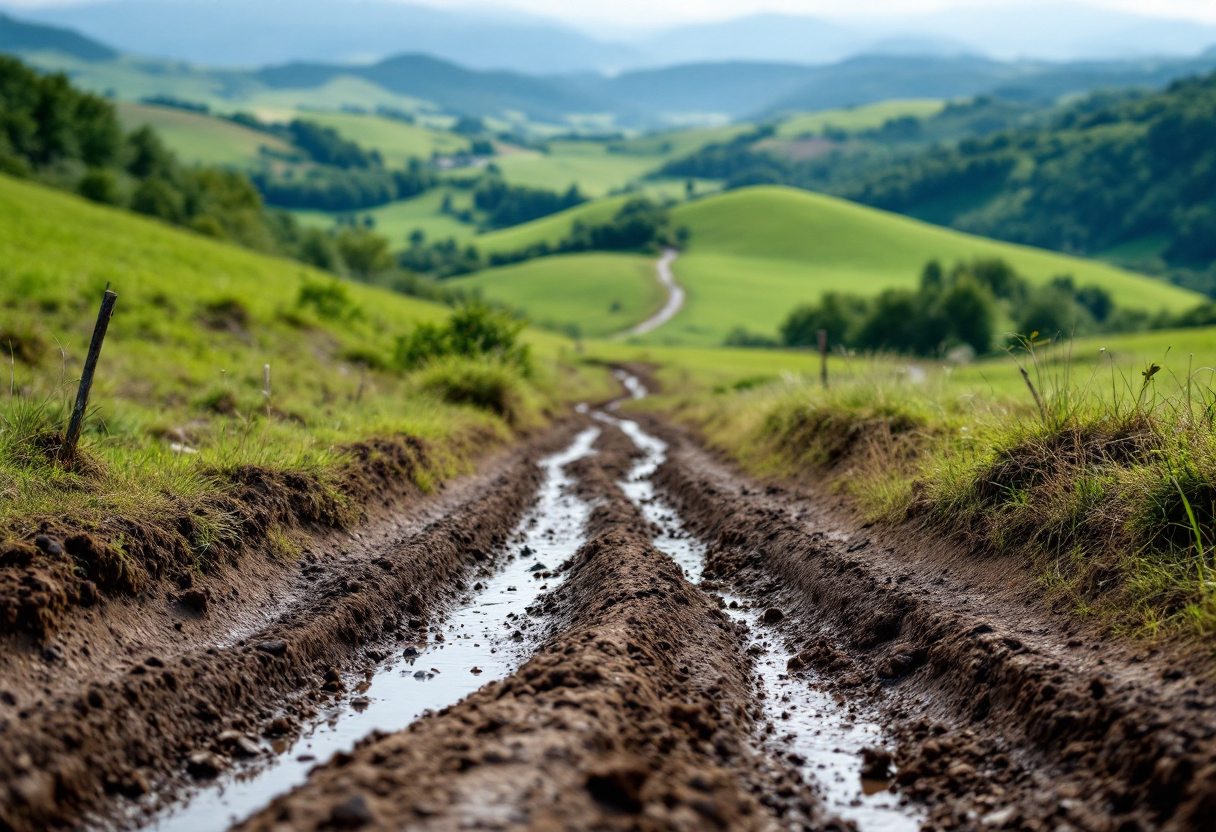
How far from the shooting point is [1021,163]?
200 metres

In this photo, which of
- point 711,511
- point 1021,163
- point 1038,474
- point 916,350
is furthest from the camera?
point 1021,163

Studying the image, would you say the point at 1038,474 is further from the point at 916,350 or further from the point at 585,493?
the point at 916,350

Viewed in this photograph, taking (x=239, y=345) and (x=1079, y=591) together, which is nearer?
(x=1079, y=591)

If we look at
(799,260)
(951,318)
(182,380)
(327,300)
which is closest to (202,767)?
(182,380)

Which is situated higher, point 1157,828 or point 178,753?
point 1157,828

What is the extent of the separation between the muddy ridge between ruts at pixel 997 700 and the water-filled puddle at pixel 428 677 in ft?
7.67

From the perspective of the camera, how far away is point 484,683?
20.8ft

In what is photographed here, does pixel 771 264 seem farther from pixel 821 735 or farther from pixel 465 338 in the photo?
pixel 821 735

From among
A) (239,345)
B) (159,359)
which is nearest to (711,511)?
(159,359)

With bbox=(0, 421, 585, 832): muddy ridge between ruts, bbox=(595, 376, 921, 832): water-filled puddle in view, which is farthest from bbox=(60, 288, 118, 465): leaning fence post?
bbox=(595, 376, 921, 832): water-filled puddle

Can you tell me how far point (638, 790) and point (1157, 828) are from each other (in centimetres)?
230

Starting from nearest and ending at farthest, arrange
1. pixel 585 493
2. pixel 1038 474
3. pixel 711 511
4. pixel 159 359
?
pixel 1038 474
pixel 711 511
pixel 585 493
pixel 159 359

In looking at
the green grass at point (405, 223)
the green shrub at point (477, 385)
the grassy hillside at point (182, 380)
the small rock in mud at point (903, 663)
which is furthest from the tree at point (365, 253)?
the small rock in mud at point (903, 663)

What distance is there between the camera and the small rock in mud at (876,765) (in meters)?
5.08
